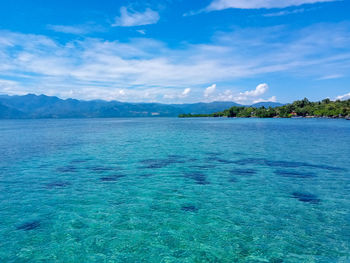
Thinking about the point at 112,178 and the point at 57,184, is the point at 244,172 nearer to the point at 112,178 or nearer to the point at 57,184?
the point at 112,178

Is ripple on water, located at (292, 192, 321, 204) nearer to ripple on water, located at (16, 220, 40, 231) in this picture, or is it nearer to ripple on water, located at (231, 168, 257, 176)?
ripple on water, located at (231, 168, 257, 176)

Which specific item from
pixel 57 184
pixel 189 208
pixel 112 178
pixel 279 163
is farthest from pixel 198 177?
pixel 57 184

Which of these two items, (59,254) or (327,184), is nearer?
(59,254)

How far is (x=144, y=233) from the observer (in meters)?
15.6

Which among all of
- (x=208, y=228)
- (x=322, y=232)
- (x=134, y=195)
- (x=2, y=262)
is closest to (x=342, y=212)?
(x=322, y=232)

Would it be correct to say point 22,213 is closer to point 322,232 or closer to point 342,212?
point 322,232

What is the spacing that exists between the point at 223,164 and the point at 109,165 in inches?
733

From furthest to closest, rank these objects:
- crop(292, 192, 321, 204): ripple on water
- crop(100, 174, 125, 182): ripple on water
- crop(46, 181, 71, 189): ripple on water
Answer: crop(100, 174, 125, 182): ripple on water
crop(46, 181, 71, 189): ripple on water
crop(292, 192, 321, 204): ripple on water

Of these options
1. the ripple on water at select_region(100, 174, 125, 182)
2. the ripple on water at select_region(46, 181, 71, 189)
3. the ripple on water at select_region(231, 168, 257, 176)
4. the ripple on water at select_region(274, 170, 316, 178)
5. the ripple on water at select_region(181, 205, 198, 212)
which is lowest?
the ripple on water at select_region(46, 181, 71, 189)

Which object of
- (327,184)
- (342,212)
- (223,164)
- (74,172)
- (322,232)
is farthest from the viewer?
(223,164)

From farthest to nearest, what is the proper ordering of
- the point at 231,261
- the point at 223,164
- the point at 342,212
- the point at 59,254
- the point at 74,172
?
the point at 223,164
the point at 74,172
the point at 342,212
the point at 59,254
the point at 231,261

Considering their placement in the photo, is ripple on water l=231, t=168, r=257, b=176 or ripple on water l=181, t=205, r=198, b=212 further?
ripple on water l=231, t=168, r=257, b=176

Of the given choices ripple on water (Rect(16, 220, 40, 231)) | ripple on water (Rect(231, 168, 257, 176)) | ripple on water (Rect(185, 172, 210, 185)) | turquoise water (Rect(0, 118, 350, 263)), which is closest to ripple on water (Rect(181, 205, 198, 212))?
turquoise water (Rect(0, 118, 350, 263))

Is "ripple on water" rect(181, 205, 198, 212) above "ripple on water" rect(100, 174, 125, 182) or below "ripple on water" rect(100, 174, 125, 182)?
below
